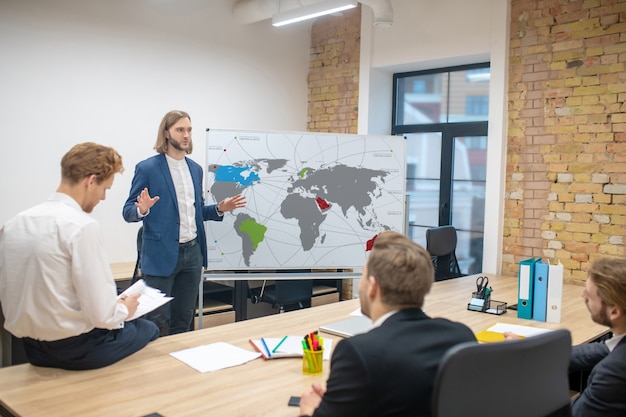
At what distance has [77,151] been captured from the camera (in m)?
2.03

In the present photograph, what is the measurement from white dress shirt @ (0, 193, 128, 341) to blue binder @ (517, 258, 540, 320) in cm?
213

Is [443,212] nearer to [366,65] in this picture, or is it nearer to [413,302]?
[366,65]

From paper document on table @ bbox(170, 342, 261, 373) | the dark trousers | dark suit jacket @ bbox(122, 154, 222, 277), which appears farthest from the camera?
dark suit jacket @ bbox(122, 154, 222, 277)

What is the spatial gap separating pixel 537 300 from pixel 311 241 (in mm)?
1884

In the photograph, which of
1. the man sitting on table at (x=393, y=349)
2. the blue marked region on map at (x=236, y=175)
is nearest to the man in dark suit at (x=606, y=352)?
the man sitting on table at (x=393, y=349)

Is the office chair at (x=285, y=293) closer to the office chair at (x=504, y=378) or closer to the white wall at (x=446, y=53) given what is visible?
the white wall at (x=446, y=53)

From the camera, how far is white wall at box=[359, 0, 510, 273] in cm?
479

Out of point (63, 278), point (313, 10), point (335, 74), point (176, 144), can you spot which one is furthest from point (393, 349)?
point (335, 74)

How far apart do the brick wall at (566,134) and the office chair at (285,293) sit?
1.72 meters

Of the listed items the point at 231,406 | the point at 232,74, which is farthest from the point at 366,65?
the point at 231,406

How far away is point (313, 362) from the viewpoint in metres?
2.06

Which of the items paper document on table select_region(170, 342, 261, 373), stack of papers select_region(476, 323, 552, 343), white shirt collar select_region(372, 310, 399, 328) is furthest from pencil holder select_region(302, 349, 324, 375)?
stack of papers select_region(476, 323, 552, 343)

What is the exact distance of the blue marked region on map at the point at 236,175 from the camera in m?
4.23

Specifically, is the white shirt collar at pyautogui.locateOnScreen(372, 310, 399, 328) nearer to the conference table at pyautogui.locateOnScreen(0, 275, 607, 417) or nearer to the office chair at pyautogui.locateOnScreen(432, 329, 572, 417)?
the office chair at pyautogui.locateOnScreen(432, 329, 572, 417)
